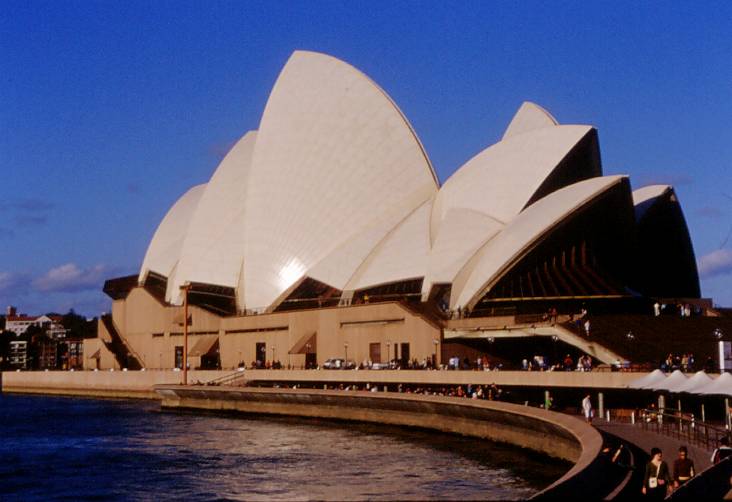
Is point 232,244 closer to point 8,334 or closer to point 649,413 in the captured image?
point 649,413

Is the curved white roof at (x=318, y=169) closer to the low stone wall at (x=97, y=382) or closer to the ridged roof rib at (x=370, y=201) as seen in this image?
the ridged roof rib at (x=370, y=201)

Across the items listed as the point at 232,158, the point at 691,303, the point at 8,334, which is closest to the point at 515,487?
the point at 691,303

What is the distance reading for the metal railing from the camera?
66.6ft

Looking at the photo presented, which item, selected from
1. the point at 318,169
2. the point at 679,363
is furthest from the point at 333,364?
the point at 679,363

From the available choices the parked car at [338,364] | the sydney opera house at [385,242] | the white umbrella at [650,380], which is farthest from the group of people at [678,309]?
the white umbrella at [650,380]

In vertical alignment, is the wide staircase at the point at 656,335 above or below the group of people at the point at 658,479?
above

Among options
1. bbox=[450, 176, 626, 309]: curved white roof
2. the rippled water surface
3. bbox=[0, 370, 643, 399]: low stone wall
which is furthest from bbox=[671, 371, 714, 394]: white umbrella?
bbox=[450, 176, 626, 309]: curved white roof

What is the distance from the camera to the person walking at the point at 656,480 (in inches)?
555

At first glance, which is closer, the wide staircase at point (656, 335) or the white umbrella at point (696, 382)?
the white umbrella at point (696, 382)

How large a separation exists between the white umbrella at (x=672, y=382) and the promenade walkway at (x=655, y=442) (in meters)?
1.07

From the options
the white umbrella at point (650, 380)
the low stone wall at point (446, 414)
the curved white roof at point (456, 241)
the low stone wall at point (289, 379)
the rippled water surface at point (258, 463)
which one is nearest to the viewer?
the low stone wall at point (446, 414)

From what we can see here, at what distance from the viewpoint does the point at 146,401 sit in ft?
198

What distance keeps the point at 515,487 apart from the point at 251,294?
3885 cm

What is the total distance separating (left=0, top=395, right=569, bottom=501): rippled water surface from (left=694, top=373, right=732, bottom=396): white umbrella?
11.9ft
